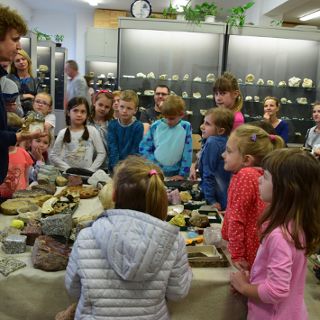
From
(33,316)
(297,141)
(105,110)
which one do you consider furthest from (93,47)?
(33,316)

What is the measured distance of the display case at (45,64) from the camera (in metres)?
8.52

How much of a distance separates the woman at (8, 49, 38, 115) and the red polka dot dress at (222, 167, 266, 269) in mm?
3351

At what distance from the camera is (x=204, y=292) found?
171 cm

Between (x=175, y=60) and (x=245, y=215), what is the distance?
18.1ft

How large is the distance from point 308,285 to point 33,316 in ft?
4.35

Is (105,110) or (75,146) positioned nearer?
(75,146)

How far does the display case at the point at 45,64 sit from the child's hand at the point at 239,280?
7.62 m

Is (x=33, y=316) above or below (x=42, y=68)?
below

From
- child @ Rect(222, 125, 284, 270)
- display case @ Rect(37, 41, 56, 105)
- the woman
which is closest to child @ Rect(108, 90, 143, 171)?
the woman

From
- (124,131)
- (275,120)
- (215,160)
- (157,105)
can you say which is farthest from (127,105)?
(275,120)

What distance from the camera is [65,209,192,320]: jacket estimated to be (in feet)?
4.29

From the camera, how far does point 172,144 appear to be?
3.57 metres

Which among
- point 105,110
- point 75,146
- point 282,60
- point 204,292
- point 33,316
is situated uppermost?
point 282,60

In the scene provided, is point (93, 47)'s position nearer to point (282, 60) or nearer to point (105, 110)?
point (282, 60)
